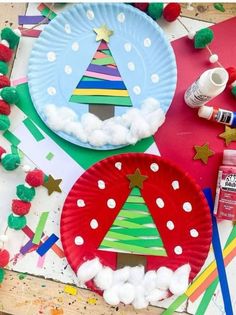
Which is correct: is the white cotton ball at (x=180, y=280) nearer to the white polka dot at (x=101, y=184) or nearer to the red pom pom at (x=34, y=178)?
the white polka dot at (x=101, y=184)

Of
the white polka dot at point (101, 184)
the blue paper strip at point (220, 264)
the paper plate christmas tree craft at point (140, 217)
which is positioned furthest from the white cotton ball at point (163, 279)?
the white polka dot at point (101, 184)

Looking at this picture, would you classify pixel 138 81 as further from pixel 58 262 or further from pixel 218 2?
pixel 58 262

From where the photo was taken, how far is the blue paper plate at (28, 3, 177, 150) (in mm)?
888

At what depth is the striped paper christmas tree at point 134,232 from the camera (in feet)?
2.89

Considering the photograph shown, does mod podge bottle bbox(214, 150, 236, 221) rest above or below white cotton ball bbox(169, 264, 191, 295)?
above

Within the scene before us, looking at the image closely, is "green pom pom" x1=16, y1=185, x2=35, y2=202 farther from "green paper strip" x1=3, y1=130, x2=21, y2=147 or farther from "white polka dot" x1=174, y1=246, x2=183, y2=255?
"white polka dot" x1=174, y1=246, x2=183, y2=255

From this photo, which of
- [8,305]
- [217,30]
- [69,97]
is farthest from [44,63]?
[8,305]

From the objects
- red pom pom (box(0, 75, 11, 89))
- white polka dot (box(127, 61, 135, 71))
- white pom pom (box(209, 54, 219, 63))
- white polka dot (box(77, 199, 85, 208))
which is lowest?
white polka dot (box(77, 199, 85, 208))

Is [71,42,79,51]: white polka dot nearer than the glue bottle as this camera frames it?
No

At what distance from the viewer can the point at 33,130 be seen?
892mm

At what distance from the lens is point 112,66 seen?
35.5 inches

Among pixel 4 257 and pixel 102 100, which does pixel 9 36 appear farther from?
pixel 4 257

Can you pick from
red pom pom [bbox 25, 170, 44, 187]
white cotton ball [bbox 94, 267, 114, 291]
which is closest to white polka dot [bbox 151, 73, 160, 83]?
red pom pom [bbox 25, 170, 44, 187]

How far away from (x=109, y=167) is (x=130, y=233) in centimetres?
15
